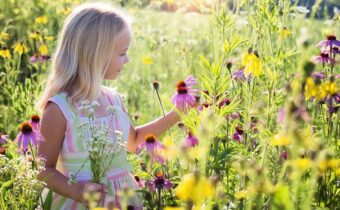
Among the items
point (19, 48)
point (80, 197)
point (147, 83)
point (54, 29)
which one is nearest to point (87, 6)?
point (80, 197)

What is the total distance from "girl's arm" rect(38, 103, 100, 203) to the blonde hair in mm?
69

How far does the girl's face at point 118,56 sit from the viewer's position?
214 centimetres

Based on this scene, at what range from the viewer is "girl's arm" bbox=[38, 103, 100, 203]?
1957 mm

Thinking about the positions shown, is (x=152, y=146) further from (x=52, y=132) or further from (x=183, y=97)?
(x=52, y=132)

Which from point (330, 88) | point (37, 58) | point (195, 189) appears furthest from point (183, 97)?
point (37, 58)

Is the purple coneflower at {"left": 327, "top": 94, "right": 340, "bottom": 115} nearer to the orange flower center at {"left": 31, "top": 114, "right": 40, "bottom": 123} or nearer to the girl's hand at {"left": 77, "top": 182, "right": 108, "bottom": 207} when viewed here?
the girl's hand at {"left": 77, "top": 182, "right": 108, "bottom": 207}

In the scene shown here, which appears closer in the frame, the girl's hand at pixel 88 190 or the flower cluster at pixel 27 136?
the girl's hand at pixel 88 190

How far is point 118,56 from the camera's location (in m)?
2.15

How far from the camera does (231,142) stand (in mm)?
2029

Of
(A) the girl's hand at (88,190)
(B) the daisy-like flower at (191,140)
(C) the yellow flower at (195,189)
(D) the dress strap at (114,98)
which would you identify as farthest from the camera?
(D) the dress strap at (114,98)

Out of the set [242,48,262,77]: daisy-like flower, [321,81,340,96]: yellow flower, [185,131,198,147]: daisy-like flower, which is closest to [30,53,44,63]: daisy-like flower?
[185,131,198,147]: daisy-like flower

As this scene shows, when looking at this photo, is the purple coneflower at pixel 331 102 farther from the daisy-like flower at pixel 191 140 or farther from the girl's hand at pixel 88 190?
the girl's hand at pixel 88 190

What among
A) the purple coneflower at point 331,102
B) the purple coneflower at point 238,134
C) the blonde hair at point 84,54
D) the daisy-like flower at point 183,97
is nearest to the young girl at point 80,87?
the blonde hair at point 84,54

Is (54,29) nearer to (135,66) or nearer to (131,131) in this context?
(135,66)
